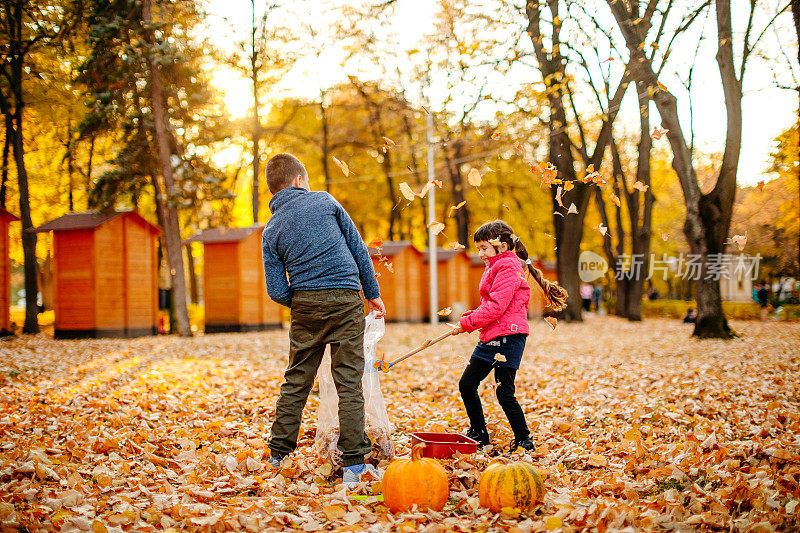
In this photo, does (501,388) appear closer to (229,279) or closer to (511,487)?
(511,487)

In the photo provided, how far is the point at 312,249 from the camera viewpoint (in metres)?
3.78

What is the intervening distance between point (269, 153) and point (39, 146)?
1263 cm

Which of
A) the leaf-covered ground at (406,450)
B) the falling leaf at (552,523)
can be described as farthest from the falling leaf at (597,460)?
the falling leaf at (552,523)

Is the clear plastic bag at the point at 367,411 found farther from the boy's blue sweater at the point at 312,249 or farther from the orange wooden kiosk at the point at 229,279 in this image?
the orange wooden kiosk at the point at 229,279

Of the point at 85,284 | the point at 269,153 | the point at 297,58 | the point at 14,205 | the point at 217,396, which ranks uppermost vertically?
the point at 297,58

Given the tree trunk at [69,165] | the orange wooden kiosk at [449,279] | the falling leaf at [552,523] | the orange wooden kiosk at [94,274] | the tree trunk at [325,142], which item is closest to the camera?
the falling leaf at [552,523]

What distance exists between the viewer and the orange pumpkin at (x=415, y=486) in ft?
10.3

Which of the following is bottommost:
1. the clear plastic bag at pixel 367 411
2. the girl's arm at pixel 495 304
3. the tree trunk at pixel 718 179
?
the clear plastic bag at pixel 367 411

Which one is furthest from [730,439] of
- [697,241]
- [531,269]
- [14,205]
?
[14,205]

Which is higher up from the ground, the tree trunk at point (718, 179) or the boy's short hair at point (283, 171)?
the tree trunk at point (718, 179)

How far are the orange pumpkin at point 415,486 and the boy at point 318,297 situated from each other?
528 millimetres

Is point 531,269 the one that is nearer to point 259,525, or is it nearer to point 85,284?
point 259,525

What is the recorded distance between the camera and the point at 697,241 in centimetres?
1294

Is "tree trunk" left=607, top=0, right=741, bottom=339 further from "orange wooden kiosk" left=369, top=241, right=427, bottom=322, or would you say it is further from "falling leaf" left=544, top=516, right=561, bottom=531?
"falling leaf" left=544, top=516, right=561, bottom=531
